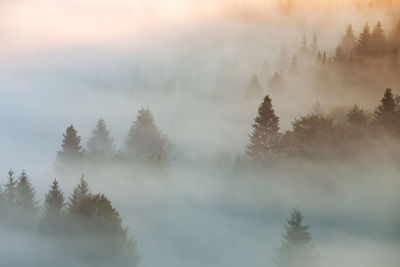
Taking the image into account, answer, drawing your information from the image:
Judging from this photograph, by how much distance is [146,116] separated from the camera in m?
99.8

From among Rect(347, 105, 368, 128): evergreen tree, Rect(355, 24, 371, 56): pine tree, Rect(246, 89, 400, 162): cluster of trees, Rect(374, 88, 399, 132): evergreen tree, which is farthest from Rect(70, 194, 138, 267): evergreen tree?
Rect(355, 24, 371, 56): pine tree

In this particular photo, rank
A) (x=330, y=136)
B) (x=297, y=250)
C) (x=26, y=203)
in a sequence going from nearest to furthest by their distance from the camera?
(x=297, y=250), (x=26, y=203), (x=330, y=136)

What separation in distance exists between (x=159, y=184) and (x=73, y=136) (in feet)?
73.7

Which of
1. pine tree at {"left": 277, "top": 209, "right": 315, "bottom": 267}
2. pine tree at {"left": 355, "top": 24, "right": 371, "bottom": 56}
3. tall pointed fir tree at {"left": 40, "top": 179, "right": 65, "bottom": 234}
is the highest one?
pine tree at {"left": 355, "top": 24, "right": 371, "bottom": 56}

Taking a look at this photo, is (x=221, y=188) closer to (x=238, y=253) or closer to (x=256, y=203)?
(x=256, y=203)

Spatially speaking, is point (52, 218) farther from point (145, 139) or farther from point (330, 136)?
point (145, 139)

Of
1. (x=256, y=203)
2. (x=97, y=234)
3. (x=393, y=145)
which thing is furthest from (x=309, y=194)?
(x=97, y=234)

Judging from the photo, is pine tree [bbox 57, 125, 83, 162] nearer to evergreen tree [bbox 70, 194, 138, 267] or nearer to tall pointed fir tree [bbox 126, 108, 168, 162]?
tall pointed fir tree [bbox 126, 108, 168, 162]

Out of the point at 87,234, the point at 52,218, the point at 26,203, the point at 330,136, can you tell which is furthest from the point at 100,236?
the point at 330,136

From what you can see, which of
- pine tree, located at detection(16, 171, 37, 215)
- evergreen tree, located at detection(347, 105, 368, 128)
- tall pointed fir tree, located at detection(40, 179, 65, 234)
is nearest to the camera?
tall pointed fir tree, located at detection(40, 179, 65, 234)

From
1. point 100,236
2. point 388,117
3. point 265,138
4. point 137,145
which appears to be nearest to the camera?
point 100,236

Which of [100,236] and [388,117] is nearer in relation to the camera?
[100,236]

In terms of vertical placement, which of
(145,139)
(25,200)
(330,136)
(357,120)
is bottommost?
(25,200)

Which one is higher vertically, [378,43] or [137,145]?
[378,43]
